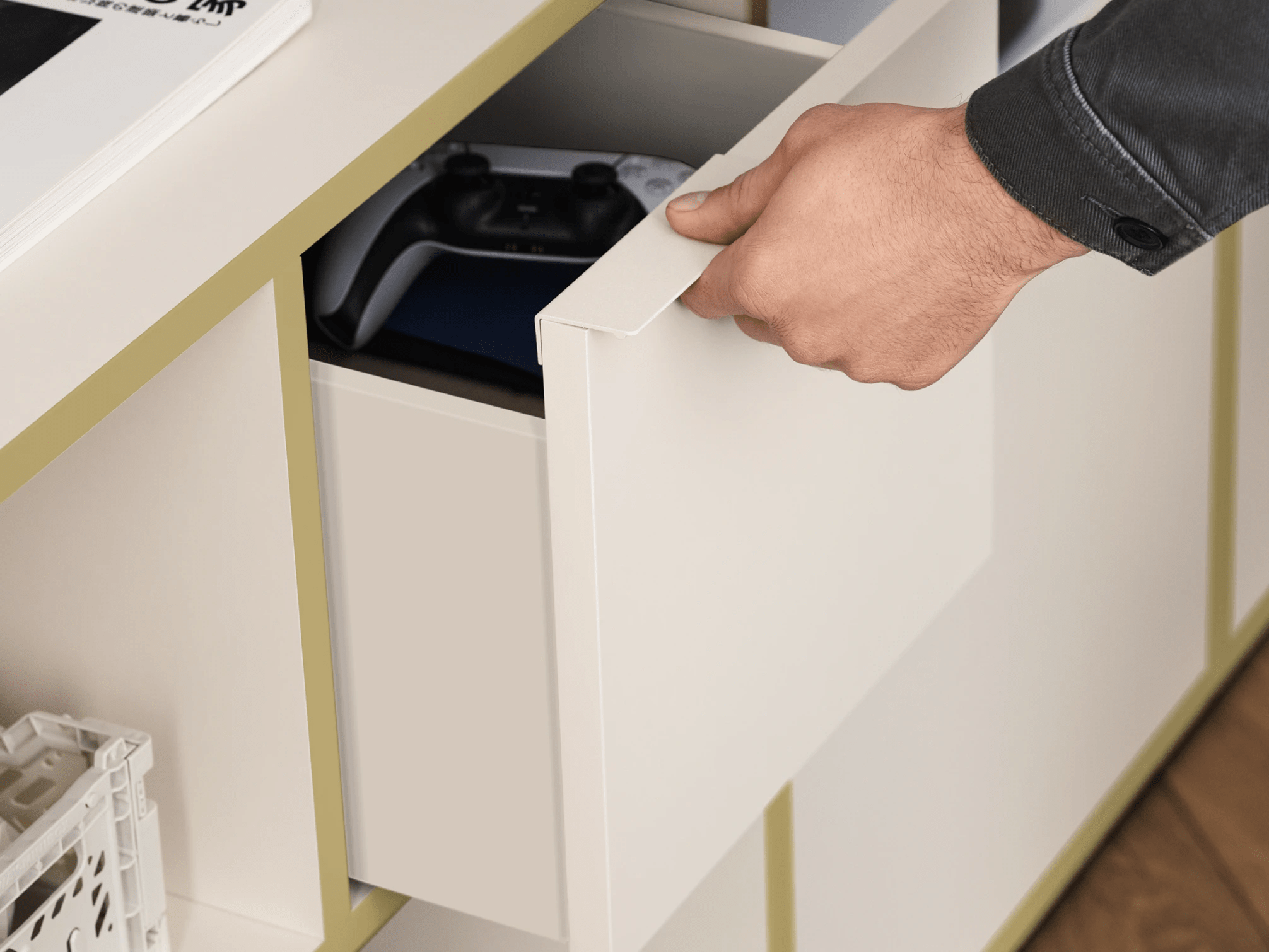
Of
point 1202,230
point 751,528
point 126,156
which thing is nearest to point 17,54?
point 126,156

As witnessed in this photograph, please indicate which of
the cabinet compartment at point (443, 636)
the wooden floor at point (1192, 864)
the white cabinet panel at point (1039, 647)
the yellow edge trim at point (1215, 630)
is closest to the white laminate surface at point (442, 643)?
the cabinet compartment at point (443, 636)

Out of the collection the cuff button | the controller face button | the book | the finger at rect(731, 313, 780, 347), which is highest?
the book

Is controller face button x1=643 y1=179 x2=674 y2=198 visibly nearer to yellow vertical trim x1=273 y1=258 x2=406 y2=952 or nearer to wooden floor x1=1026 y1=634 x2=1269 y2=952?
yellow vertical trim x1=273 y1=258 x2=406 y2=952

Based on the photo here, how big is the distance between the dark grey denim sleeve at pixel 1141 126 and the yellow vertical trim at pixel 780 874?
16.9 inches

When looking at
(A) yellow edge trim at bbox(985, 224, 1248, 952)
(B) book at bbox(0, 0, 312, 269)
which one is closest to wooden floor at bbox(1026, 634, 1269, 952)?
(A) yellow edge trim at bbox(985, 224, 1248, 952)

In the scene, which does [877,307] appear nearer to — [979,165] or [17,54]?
[979,165]

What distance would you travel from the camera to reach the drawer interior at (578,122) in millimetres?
666

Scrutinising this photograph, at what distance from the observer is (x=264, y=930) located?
2.09 feet

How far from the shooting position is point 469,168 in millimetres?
725

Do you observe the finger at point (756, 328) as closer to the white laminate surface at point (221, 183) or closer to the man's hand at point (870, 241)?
the man's hand at point (870, 241)

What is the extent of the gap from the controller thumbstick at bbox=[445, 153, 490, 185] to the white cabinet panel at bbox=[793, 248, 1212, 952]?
14.0 inches

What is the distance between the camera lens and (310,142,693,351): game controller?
0.70 meters

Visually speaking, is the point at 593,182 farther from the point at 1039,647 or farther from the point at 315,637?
the point at 1039,647

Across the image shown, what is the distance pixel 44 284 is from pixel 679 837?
1.07 ft
